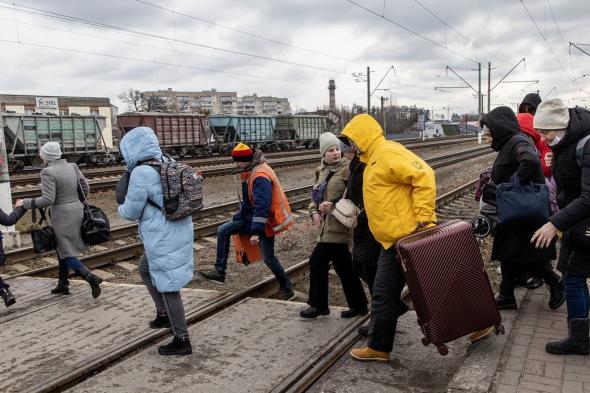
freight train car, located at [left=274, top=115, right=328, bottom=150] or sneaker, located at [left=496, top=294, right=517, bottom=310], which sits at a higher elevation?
freight train car, located at [left=274, top=115, right=328, bottom=150]

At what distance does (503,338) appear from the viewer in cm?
444

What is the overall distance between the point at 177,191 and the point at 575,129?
2932mm

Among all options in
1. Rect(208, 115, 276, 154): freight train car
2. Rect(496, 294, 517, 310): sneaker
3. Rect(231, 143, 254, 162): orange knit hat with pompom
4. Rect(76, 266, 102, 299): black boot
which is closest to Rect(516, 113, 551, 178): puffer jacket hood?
Rect(496, 294, 517, 310): sneaker

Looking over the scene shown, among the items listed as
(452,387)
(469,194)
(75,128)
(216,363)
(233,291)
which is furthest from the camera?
(75,128)

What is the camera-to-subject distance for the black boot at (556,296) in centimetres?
513

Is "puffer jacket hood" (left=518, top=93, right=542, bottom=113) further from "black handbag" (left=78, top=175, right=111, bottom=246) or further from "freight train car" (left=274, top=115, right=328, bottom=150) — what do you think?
"freight train car" (left=274, top=115, right=328, bottom=150)

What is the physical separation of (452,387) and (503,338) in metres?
0.98

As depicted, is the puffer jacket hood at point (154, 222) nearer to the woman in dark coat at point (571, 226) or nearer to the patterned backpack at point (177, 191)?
the patterned backpack at point (177, 191)

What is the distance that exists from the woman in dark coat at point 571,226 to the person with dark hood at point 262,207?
2.58m

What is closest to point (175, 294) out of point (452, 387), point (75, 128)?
point (452, 387)

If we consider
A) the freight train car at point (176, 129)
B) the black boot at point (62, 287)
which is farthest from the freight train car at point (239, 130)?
the black boot at point (62, 287)

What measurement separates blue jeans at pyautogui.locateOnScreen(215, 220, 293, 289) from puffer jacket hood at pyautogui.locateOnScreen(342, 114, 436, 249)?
6.59 feet

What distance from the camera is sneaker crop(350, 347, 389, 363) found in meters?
4.24

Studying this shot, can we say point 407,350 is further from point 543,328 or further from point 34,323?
point 34,323
